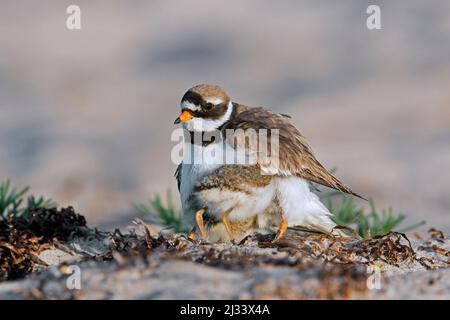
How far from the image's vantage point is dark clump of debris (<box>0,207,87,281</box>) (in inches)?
228

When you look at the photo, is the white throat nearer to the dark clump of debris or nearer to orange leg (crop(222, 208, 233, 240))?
orange leg (crop(222, 208, 233, 240))

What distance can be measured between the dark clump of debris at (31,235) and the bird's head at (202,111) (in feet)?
3.83

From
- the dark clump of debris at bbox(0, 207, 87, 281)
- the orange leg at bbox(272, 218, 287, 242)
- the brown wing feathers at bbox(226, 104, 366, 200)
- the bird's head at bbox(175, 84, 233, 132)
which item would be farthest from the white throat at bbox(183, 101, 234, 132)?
the dark clump of debris at bbox(0, 207, 87, 281)

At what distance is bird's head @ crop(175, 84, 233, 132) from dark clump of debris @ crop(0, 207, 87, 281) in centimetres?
117

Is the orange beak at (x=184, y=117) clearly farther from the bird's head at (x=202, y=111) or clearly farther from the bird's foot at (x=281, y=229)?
the bird's foot at (x=281, y=229)

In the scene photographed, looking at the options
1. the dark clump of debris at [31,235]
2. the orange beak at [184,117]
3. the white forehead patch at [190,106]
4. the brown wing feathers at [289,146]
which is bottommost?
the dark clump of debris at [31,235]

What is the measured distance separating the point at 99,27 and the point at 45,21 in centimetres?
89

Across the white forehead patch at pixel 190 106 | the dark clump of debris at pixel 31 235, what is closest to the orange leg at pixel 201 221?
the white forehead patch at pixel 190 106

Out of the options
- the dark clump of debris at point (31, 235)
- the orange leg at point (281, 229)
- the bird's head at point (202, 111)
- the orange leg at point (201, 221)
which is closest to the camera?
the dark clump of debris at point (31, 235)

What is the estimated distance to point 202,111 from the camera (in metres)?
6.45

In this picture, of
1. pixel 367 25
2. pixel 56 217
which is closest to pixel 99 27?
pixel 367 25

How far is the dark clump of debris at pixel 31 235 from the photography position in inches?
228

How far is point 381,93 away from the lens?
1256 cm
